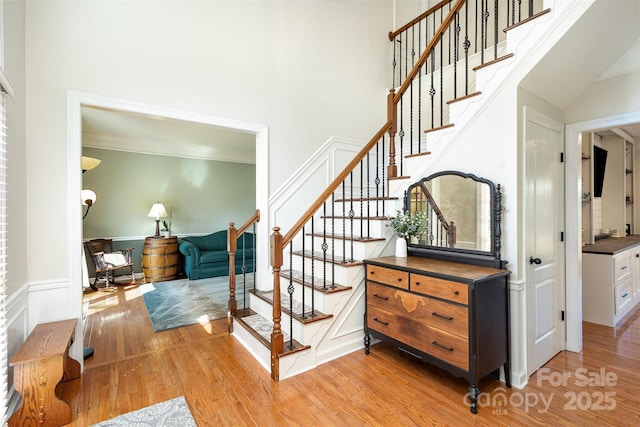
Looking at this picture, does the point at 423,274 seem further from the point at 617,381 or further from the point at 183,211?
the point at 183,211

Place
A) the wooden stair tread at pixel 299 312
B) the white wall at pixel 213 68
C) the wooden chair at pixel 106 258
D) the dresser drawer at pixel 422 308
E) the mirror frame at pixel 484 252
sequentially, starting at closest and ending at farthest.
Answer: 1. the dresser drawer at pixel 422 308
2. the mirror frame at pixel 484 252
3. the white wall at pixel 213 68
4. the wooden stair tread at pixel 299 312
5. the wooden chair at pixel 106 258

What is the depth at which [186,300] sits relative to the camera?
4.25 metres

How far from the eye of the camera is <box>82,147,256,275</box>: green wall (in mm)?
5477

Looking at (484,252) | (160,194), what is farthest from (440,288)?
(160,194)

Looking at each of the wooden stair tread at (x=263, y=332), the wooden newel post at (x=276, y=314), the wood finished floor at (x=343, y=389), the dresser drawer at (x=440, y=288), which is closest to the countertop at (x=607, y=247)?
the wood finished floor at (x=343, y=389)

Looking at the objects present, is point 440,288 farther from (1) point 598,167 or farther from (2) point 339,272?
(1) point 598,167

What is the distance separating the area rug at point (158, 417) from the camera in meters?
1.80

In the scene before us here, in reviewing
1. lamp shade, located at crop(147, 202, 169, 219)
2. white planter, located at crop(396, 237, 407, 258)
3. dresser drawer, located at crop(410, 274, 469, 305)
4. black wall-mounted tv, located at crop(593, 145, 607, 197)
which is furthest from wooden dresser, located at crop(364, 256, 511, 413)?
lamp shade, located at crop(147, 202, 169, 219)

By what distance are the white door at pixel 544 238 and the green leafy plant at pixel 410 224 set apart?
78 centimetres

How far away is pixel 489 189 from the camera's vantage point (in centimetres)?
224

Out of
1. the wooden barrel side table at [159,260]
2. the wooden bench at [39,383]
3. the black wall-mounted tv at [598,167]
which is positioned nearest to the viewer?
the wooden bench at [39,383]

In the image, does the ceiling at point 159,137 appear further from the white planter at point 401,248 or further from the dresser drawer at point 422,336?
the dresser drawer at point 422,336

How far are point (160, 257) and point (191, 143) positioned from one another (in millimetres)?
2271

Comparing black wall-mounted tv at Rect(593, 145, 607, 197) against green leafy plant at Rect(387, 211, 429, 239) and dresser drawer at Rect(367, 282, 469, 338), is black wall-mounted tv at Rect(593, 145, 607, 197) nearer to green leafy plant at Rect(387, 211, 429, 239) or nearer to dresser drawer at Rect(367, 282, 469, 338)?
green leafy plant at Rect(387, 211, 429, 239)
